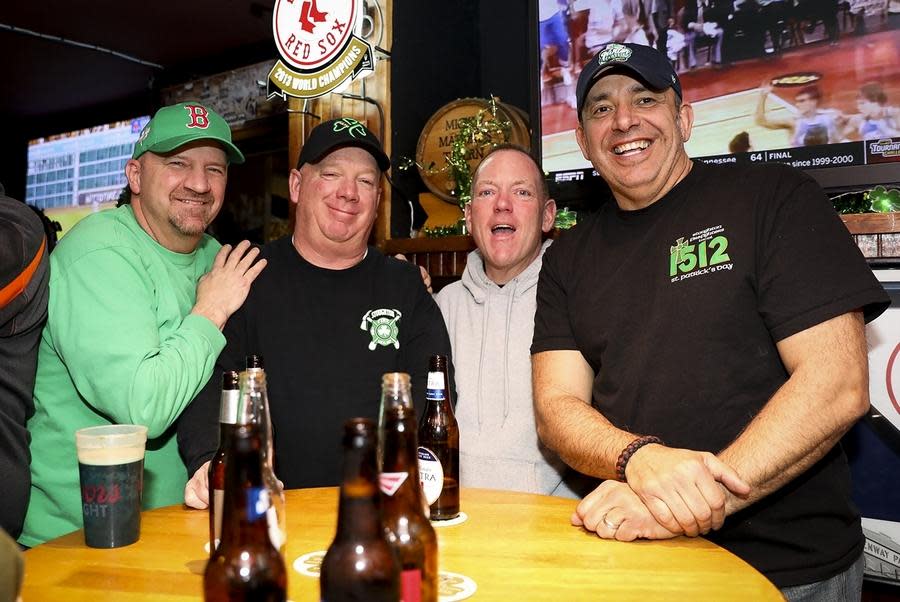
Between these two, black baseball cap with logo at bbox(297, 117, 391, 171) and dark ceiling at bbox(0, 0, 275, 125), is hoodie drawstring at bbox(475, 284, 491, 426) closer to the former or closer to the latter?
black baseball cap with logo at bbox(297, 117, 391, 171)

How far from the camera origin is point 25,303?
178cm

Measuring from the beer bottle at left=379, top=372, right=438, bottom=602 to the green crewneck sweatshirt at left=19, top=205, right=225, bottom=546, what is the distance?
3.34ft

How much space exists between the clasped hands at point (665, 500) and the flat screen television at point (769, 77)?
156cm

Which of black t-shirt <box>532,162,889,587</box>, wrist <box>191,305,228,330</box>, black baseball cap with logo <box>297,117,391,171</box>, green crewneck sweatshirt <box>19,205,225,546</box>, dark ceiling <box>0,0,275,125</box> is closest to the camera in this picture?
black t-shirt <box>532,162,889,587</box>

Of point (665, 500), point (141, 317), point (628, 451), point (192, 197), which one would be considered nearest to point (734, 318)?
point (628, 451)

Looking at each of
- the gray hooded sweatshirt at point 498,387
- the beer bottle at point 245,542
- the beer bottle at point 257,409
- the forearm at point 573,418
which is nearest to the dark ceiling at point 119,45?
the gray hooded sweatshirt at point 498,387

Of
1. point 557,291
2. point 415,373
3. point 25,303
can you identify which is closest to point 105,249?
point 25,303

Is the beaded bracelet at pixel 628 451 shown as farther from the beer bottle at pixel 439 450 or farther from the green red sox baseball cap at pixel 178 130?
the green red sox baseball cap at pixel 178 130

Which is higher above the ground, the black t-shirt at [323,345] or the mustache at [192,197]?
the mustache at [192,197]

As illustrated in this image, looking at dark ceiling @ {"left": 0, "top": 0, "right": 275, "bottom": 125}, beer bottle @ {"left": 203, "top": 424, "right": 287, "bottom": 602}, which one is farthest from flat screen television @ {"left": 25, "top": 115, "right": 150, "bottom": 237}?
Answer: beer bottle @ {"left": 203, "top": 424, "right": 287, "bottom": 602}

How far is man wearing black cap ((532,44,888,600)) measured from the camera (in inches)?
63.1

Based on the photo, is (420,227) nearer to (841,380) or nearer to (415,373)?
(415,373)

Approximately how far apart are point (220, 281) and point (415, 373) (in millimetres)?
657

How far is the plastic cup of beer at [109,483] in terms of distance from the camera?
134cm
